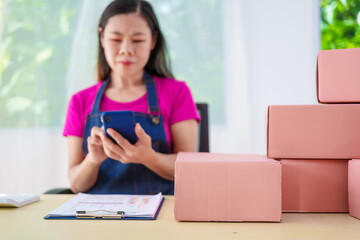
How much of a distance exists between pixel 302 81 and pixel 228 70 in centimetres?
43

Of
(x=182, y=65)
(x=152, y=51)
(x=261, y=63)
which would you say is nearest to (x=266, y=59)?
(x=261, y=63)

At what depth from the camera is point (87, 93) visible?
1.38 metres

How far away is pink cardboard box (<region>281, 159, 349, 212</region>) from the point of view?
2.53 ft

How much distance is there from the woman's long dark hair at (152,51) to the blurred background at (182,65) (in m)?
0.78

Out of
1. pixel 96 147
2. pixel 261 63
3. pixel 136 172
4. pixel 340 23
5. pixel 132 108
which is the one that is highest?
pixel 340 23

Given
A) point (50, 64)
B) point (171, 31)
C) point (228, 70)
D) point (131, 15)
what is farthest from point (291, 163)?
point (50, 64)

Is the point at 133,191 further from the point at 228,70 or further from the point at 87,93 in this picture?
the point at 228,70

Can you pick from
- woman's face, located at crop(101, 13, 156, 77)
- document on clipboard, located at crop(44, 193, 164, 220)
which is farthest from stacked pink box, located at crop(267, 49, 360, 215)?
woman's face, located at crop(101, 13, 156, 77)

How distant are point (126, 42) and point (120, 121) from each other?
0.39 meters

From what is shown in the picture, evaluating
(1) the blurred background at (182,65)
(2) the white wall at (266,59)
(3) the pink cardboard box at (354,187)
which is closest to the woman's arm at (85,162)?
(3) the pink cardboard box at (354,187)

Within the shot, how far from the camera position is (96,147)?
3.64 ft

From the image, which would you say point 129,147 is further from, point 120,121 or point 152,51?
point 152,51

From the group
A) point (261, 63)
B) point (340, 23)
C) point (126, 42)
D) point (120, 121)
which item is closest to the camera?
point (120, 121)

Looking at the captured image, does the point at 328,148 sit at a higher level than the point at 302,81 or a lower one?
lower
